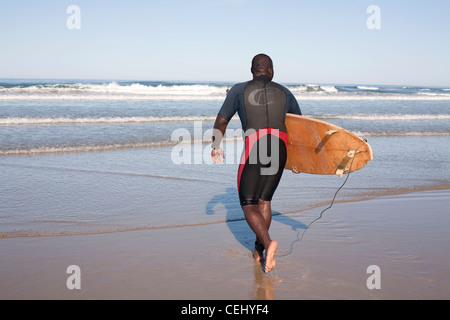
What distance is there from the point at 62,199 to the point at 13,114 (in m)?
11.1

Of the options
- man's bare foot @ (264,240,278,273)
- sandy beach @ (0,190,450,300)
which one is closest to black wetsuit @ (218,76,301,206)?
man's bare foot @ (264,240,278,273)

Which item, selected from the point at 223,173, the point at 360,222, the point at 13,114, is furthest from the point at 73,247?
the point at 13,114

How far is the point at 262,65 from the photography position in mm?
3816

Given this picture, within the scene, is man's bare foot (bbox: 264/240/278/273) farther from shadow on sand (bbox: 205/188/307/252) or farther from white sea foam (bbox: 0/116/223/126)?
white sea foam (bbox: 0/116/223/126)

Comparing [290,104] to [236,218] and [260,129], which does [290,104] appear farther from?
[236,218]

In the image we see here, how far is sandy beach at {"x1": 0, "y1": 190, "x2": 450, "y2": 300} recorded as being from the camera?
11.3 feet

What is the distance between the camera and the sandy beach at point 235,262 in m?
3.44

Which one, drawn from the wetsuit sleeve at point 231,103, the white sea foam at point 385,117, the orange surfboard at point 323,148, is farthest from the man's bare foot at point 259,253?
the white sea foam at point 385,117

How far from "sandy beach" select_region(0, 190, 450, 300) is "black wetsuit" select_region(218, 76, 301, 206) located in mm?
703

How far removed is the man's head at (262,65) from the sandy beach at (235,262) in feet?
5.51
